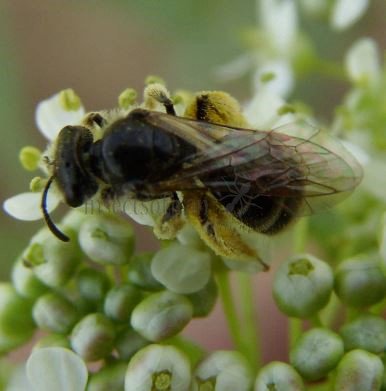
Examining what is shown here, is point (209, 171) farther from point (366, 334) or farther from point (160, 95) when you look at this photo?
point (366, 334)

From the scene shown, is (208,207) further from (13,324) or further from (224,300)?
(13,324)

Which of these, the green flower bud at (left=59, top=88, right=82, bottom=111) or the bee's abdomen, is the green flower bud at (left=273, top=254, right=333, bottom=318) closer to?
the bee's abdomen

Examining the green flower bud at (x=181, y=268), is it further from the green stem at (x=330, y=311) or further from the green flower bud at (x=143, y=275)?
the green stem at (x=330, y=311)

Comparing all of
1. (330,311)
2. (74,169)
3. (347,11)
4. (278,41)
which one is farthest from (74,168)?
(278,41)

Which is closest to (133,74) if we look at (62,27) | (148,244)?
(62,27)

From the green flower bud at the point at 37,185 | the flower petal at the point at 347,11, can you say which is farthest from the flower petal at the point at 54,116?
the flower petal at the point at 347,11

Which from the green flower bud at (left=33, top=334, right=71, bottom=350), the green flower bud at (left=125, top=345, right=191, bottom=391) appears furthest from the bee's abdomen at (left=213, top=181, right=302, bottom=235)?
the green flower bud at (left=33, top=334, right=71, bottom=350)
